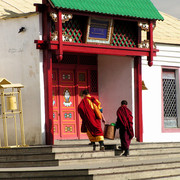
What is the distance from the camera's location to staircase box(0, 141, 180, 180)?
480 inches

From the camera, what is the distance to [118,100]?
56.3 ft

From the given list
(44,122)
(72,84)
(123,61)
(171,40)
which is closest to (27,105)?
(44,122)

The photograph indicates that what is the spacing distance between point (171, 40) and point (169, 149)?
168 inches

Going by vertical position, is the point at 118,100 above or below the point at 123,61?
below

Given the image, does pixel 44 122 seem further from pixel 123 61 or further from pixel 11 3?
pixel 11 3

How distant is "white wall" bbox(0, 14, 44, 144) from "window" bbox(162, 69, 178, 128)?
4.82 metres

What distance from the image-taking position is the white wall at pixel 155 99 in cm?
1770

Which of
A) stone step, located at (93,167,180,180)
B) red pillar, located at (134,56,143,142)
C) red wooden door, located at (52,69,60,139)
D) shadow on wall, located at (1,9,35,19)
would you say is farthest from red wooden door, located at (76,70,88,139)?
stone step, located at (93,167,180,180)

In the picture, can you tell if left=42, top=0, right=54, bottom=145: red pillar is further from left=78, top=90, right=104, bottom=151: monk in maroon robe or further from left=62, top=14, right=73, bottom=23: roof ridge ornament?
left=78, top=90, right=104, bottom=151: monk in maroon robe

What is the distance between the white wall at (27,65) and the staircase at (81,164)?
4.84 ft

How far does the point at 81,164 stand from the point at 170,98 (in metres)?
6.21

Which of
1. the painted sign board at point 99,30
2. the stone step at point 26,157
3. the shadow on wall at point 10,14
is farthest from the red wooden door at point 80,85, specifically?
the stone step at point 26,157

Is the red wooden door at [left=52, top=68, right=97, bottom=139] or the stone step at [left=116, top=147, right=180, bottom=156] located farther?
the red wooden door at [left=52, top=68, right=97, bottom=139]

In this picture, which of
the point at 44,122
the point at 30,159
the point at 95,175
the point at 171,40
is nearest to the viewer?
the point at 95,175
